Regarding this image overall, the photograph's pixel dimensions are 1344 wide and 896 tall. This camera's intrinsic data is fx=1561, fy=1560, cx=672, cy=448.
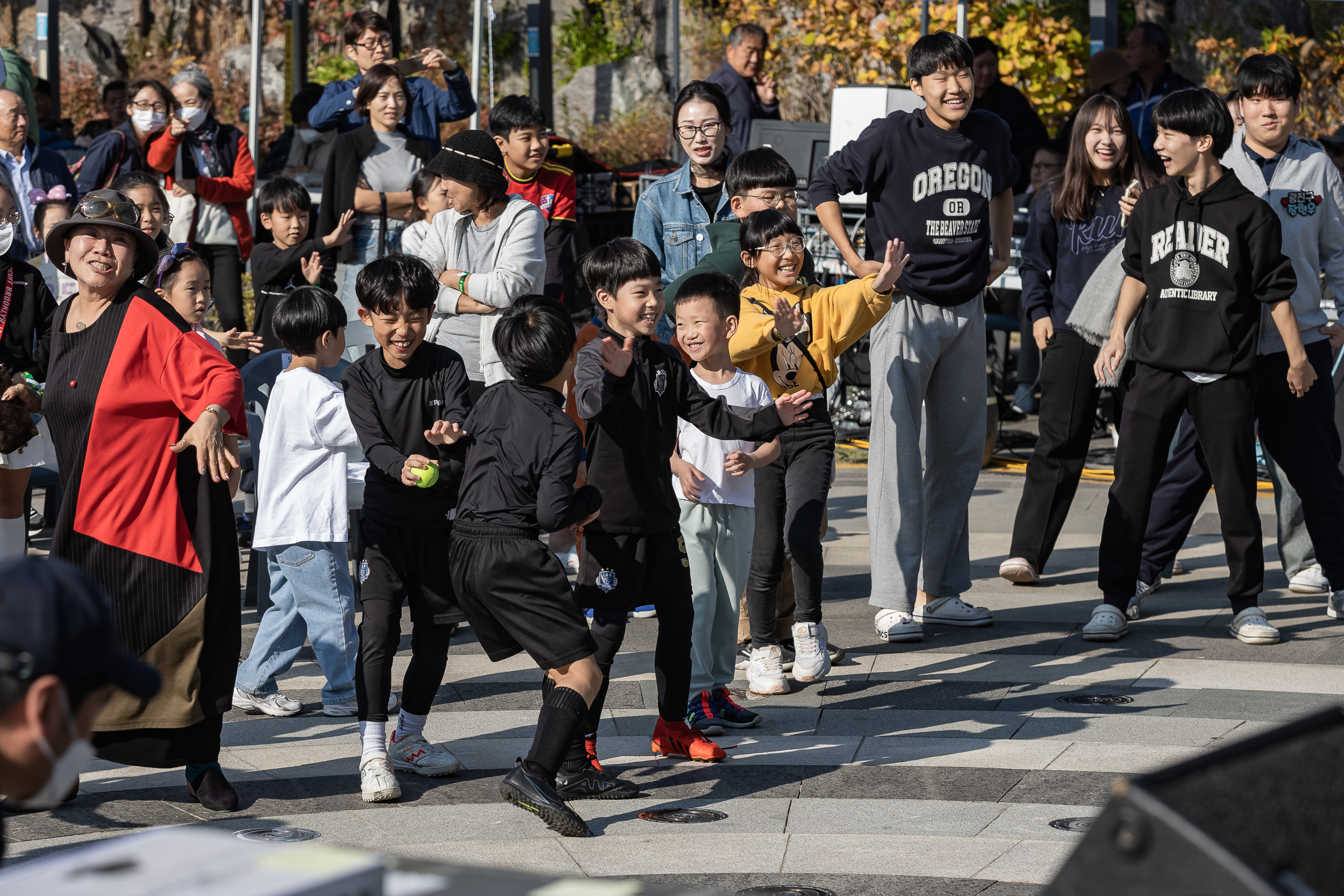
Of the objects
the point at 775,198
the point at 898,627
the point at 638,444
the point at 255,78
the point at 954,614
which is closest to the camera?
the point at 638,444

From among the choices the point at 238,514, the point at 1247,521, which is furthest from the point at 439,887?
the point at 238,514

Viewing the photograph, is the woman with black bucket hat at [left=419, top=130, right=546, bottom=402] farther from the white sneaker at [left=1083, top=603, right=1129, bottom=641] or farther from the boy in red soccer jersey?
the white sneaker at [left=1083, top=603, right=1129, bottom=641]

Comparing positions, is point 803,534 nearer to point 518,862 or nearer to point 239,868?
point 518,862

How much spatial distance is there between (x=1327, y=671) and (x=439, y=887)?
5.12 meters

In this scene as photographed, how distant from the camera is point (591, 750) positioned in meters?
4.85

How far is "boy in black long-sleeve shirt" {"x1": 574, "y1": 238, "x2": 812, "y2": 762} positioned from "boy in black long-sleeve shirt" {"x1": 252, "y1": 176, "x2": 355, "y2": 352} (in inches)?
131

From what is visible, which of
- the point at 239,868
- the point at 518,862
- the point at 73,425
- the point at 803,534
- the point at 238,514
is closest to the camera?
the point at 239,868

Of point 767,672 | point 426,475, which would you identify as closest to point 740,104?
point 767,672

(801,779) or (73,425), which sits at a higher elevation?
(73,425)

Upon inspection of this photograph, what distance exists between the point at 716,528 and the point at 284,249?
378cm

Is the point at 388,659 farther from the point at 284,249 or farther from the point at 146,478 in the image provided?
the point at 284,249

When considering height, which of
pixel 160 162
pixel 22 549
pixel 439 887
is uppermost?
pixel 160 162

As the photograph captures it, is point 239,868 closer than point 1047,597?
Yes

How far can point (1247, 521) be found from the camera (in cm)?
652
